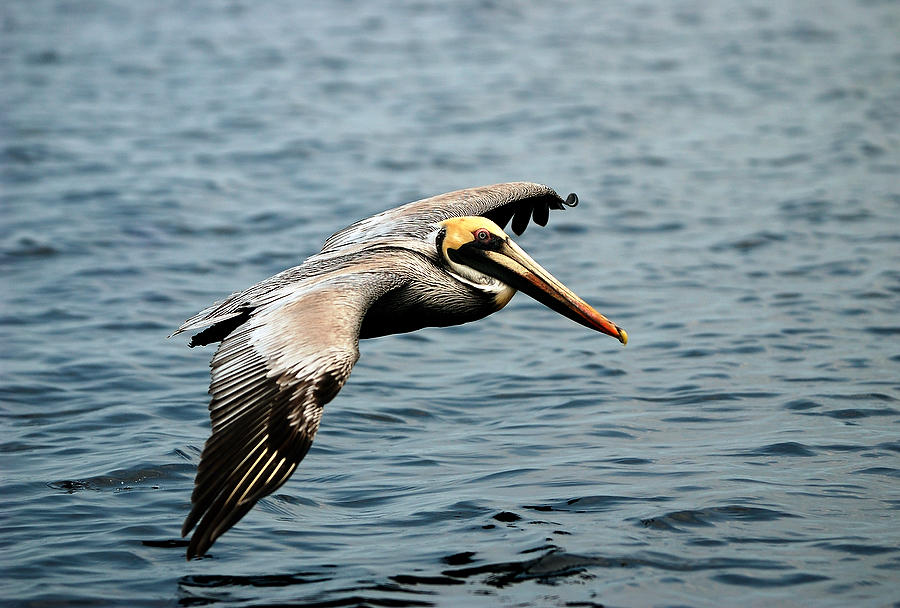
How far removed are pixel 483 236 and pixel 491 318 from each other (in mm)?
3466

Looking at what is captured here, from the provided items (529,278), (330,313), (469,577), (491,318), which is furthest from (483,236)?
(491,318)

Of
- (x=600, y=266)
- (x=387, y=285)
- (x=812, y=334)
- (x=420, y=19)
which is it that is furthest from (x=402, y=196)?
(x=420, y=19)

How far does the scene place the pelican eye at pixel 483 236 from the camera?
305 inches

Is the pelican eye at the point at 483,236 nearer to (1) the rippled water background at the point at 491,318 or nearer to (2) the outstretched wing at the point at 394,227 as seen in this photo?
(2) the outstretched wing at the point at 394,227

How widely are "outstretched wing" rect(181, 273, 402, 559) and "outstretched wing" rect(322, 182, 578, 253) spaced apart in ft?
5.45

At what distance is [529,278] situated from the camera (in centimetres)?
765

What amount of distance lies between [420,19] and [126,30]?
5553 mm

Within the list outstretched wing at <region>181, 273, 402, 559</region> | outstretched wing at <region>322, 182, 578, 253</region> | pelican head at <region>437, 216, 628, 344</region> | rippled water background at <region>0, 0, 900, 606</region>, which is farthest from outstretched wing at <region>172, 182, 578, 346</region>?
rippled water background at <region>0, 0, 900, 606</region>

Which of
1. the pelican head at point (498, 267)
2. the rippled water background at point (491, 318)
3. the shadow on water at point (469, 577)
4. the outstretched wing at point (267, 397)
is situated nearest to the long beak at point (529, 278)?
the pelican head at point (498, 267)

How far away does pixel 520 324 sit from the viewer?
434 inches

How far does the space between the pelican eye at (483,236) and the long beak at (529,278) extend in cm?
7

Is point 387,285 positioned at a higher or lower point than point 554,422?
higher

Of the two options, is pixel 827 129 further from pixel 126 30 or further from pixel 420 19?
pixel 126 30

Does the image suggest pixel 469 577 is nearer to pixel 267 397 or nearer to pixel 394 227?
pixel 267 397
